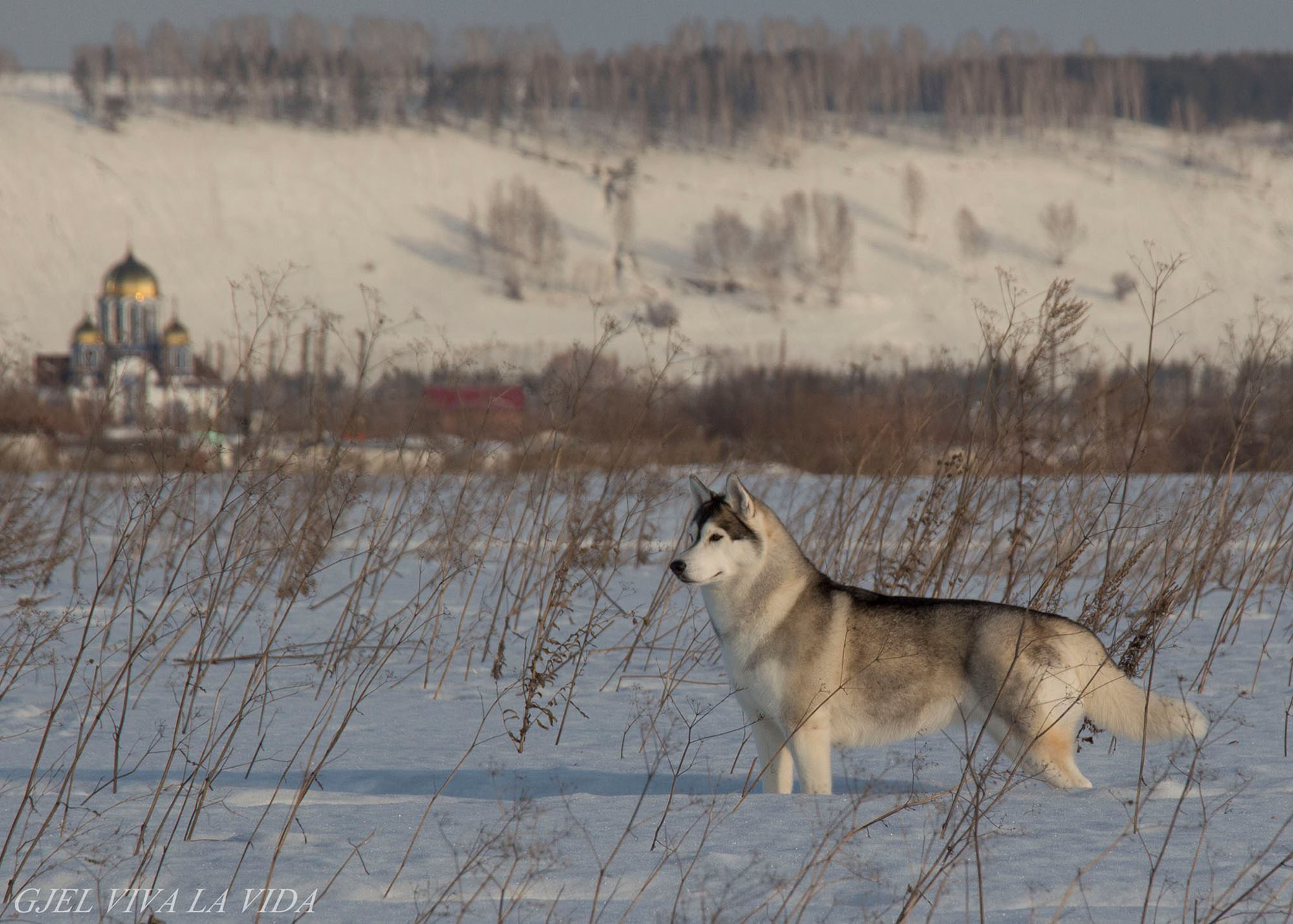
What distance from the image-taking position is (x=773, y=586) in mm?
4270

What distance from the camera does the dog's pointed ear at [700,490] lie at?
4434 mm

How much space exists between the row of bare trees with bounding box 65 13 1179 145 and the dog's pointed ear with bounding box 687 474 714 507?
96.1 meters

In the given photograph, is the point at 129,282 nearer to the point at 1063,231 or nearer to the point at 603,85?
the point at 603,85

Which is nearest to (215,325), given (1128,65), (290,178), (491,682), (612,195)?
(290,178)

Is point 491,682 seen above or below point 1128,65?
below

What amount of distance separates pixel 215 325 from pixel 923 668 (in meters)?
71.9

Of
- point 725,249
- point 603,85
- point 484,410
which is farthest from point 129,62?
point 484,410

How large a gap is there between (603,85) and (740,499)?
102085 millimetres

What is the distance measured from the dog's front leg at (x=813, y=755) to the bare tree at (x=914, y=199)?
82873 mm

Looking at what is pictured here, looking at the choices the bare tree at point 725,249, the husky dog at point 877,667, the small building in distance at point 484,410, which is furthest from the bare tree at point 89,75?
the husky dog at point 877,667

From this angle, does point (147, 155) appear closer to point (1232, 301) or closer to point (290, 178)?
point (290, 178)

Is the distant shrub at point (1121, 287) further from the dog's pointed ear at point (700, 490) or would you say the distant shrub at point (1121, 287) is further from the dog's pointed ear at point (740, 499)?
the dog's pointed ear at point (740, 499)

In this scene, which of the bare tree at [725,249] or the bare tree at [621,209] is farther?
the bare tree at [621,209]

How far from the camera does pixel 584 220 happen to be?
86750 millimetres
